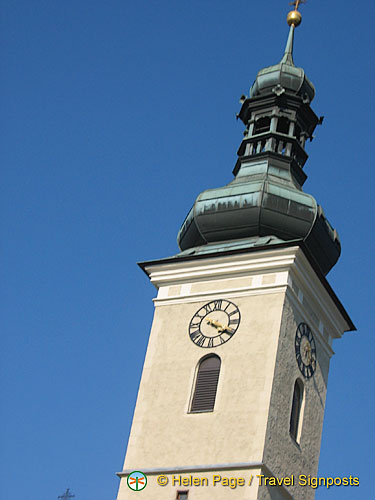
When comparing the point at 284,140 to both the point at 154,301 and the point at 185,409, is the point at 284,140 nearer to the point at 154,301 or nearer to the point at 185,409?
the point at 154,301

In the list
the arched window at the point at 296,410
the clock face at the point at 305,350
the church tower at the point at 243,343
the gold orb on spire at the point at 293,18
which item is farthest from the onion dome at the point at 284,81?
the arched window at the point at 296,410

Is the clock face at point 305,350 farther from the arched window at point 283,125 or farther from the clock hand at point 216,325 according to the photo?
the arched window at point 283,125

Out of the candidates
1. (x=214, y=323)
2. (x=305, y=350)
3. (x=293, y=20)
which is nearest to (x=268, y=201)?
(x=214, y=323)

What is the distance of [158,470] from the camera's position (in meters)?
22.2

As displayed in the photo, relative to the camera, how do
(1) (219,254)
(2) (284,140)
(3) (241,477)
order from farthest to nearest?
1. (2) (284,140)
2. (1) (219,254)
3. (3) (241,477)

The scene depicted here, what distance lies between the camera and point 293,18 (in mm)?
31516

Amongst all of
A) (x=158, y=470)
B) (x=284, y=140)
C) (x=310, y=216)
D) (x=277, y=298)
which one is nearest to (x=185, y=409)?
(x=158, y=470)

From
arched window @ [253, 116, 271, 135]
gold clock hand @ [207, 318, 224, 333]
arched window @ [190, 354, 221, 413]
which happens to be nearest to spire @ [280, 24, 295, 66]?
arched window @ [253, 116, 271, 135]

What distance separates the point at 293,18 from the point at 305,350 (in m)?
10.8

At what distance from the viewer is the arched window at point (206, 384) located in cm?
2294

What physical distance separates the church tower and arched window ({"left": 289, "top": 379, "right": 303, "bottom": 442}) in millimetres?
23

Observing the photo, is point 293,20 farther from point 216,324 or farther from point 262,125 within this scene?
point 216,324

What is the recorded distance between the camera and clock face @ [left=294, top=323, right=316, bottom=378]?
23797 millimetres

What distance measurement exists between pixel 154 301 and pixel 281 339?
3127mm
